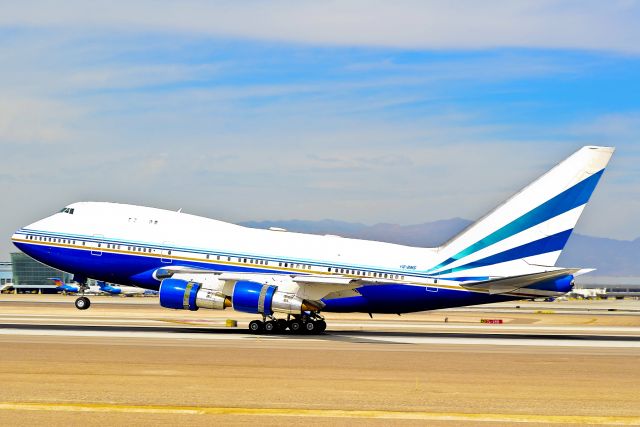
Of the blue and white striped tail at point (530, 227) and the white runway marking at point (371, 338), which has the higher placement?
the blue and white striped tail at point (530, 227)

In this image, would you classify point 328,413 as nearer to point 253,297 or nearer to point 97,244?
point 253,297

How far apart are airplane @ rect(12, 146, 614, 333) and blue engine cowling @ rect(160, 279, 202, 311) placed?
0.06 m

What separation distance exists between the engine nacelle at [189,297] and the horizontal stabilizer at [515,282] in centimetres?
1267

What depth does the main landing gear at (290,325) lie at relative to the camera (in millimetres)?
46281

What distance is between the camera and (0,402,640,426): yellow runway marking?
20594 millimetres

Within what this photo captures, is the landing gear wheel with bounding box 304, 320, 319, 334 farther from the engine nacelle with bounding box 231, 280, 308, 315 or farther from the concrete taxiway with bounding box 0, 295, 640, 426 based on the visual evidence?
the concrete taxiway with bounding box 0, 295, 640, 426

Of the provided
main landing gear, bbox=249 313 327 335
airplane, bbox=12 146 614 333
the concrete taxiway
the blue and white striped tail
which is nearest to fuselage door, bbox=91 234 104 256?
airplane, bbox=12 146 614 333

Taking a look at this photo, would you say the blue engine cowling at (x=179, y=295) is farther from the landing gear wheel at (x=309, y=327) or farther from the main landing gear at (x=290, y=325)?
the landing gear wheel at (x=309, y=327)

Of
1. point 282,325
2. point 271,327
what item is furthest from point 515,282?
point 271,327

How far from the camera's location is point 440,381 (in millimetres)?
27188

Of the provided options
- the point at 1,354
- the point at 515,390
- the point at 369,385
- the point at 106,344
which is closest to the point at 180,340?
the point at 106,344

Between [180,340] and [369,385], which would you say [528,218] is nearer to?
[180,340]

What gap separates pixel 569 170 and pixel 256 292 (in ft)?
55.5

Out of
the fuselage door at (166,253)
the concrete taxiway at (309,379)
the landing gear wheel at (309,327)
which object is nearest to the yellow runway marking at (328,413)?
the concrete taxiway at (309,379)
